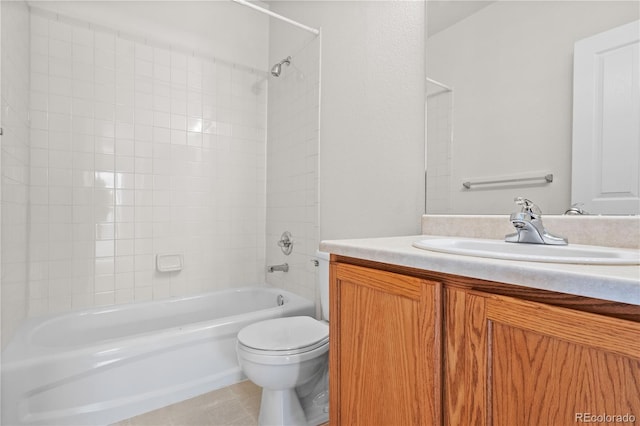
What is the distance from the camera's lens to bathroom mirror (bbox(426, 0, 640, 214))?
3.20 feet

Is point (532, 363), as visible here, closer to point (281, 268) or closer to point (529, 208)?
point (529, 208)

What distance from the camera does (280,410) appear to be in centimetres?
137

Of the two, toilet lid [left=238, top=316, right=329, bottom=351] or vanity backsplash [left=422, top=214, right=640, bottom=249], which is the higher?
vanity backsplash [left=422, top=214, right=640, bottom=249]

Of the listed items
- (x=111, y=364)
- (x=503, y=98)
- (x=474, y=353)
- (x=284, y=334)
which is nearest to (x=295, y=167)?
(x=284, y=334)

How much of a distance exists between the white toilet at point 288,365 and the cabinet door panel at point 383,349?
1.16ft

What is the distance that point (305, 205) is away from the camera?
2156mm

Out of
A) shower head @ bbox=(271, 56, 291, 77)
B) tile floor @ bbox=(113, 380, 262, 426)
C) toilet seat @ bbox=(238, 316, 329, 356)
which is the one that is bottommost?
tile floor @ bbox=(113, 380, 262, 426)

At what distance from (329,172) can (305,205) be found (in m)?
0.34

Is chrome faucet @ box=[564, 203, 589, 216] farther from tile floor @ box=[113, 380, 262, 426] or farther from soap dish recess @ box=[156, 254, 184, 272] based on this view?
soap dish recess @ box=[156, 254, 184, 272]

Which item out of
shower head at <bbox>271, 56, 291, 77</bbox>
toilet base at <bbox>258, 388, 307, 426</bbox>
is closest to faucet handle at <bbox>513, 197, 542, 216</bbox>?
toilet base at <bbox>258, 388, 307, 426</bbox>

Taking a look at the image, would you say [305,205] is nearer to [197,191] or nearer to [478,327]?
[197,191]

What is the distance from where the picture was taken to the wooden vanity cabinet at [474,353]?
47 centimetres

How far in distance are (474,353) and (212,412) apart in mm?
1405
